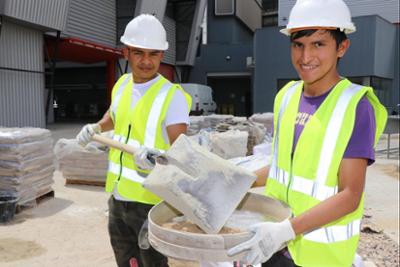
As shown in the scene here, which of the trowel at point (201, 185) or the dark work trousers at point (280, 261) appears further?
the dark work trousers at point (280, 261)

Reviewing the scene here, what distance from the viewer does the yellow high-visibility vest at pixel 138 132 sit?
2.30m

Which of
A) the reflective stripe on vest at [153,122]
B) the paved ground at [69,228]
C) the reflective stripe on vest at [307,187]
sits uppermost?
the reflective stripe on vest at [153,122]

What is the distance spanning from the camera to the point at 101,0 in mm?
18406

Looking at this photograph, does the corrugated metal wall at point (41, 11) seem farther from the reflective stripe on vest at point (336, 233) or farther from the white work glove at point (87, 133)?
the reflective stripe on vest at point (336, 233)

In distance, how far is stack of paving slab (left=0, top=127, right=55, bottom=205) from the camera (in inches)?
198

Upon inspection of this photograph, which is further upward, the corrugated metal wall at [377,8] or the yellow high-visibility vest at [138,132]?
the corrugated metal wall at [377,8]

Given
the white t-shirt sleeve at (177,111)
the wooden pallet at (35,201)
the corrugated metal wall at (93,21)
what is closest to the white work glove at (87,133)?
the white t-shirt sleeve at (177,111)

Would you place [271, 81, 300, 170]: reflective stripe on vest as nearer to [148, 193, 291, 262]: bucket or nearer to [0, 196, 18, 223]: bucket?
[148, 193, 291, 262]: bucket

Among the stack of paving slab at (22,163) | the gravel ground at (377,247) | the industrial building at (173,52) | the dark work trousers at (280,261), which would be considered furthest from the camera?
the industrial building at (173,52)

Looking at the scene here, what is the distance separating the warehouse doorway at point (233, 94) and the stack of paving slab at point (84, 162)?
23442 millimetres

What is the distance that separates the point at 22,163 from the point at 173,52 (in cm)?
2161

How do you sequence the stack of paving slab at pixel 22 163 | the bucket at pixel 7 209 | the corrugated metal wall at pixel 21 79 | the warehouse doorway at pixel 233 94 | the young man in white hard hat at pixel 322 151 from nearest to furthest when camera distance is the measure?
the young man in white hard hat at pixel 322 151 → the bucket at pixel 7 209 → the stack of paving slab at pixel 22 163 → the corrugated metal wall at pixel 21 79 → the warehouse doorway at pixel 233 94

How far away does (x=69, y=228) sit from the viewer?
4719mm

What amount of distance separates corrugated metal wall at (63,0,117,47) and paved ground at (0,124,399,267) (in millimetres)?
10957
